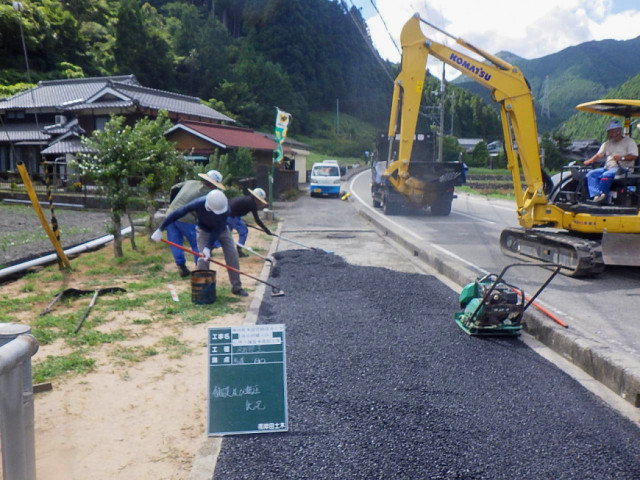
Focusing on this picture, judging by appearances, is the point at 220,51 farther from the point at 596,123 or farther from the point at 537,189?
the point at 537,189

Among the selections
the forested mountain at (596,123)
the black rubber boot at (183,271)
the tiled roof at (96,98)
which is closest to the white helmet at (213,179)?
the black rubber boot at (183,271)

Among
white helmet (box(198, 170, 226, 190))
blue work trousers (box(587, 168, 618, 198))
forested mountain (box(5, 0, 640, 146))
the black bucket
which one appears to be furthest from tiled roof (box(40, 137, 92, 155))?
blue work trousers (box(587, 168, 618, 198))

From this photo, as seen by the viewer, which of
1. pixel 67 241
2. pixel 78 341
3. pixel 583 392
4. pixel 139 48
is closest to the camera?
pixel 583 392

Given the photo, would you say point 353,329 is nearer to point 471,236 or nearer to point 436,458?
point 436,458

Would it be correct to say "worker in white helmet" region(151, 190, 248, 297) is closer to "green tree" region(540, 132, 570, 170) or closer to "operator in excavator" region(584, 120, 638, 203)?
"operator in excavator" region(584, 120, 638, 203)

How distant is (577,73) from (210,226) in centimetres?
15679

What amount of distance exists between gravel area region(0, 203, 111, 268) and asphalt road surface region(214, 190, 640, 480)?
5.65 m

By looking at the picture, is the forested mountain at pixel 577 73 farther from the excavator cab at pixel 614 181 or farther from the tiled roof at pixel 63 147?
the excavator cab at pixel 614 181

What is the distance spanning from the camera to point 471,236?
1223cm

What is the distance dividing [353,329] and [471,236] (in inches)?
303

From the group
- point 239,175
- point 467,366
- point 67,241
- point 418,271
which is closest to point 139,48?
point 239,175

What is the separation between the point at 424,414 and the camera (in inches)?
140

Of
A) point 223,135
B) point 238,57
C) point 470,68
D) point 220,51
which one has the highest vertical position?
point 238,57

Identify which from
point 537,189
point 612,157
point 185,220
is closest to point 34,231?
point 185,220
